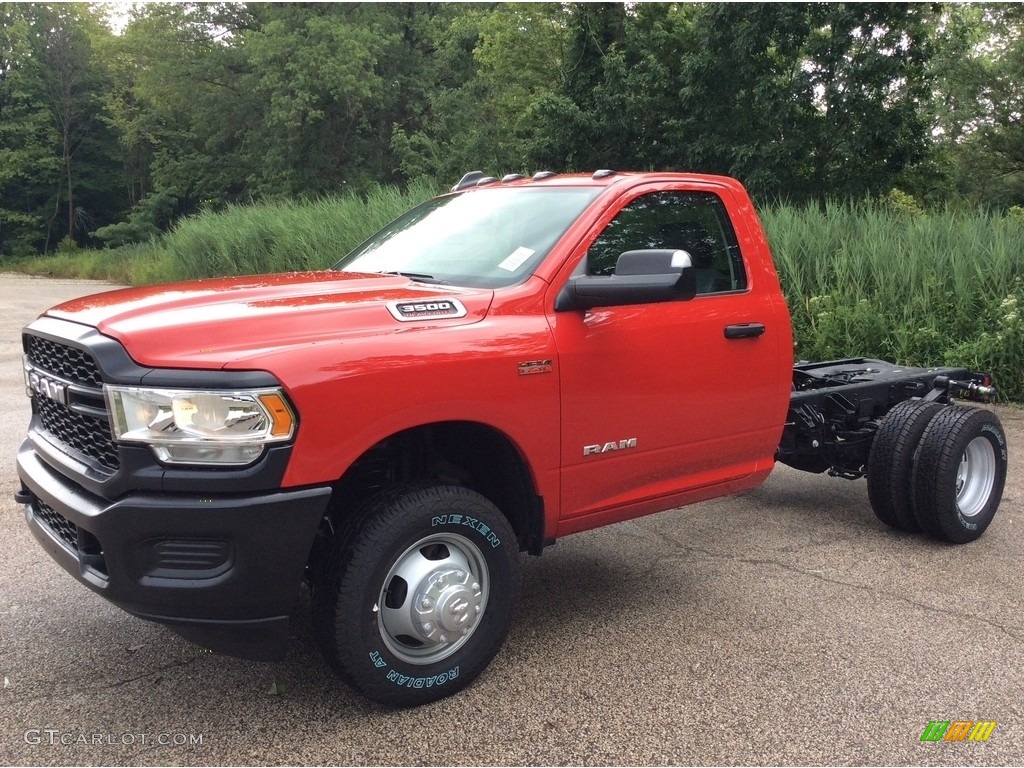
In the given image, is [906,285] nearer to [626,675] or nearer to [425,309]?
[626,675]

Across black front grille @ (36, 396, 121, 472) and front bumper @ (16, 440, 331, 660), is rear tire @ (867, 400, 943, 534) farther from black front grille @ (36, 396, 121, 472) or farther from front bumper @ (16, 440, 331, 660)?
black front grille @ (36, 396, 121, 472)

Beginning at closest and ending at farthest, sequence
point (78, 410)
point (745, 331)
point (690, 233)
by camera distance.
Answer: point (78, 410), point (745, 331), point (690, 233)

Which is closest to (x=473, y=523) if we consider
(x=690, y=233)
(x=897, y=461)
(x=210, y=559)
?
(x=210, y=559)

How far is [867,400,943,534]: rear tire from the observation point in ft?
16.5

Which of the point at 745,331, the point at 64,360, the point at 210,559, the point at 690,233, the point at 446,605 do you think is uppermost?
the point at 690,233

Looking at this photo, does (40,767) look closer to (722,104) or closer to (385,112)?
(722,104)

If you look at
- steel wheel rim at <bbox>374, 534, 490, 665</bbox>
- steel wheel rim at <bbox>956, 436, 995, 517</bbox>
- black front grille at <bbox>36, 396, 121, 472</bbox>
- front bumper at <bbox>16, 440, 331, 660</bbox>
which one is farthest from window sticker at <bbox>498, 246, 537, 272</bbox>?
steel wheel rim at <bbox>956, 436, 995, 517</bbox>

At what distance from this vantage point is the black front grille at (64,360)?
3.04 metres

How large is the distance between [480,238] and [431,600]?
1692 mm

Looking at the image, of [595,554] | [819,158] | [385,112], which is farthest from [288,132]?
[595,554]

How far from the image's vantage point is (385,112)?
140ft

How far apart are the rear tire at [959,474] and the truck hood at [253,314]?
9.23ft

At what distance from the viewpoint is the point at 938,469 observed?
4.91 m

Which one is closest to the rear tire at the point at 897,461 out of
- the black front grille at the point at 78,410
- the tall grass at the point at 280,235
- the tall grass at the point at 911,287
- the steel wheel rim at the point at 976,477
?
the steel wheel rim at the point at 976,477
